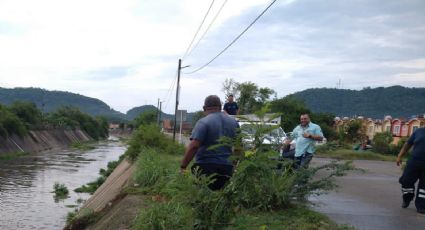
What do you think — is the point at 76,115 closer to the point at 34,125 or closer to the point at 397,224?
the point at 34,125

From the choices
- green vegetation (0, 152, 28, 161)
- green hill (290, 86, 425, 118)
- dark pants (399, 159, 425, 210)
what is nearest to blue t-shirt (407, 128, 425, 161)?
dark pants (399, 159, 425, 210)

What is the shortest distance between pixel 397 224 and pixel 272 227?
2.55m

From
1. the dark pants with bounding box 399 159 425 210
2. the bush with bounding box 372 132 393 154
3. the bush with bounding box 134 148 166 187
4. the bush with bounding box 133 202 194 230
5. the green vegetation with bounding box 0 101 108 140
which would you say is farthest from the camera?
the green vegetation with bounding box 0 101 108 140

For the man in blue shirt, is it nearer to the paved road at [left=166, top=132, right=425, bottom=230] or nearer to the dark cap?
the paved road at [left=166, top=132, right=425, bottom=230]

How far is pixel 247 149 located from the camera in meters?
4.21

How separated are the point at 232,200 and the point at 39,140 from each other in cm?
6516

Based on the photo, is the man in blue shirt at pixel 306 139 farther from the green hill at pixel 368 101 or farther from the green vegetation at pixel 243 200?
the green hill at pixel 368 101

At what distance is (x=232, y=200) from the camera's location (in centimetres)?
412

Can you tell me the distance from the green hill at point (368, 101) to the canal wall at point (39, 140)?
55077 millimetres

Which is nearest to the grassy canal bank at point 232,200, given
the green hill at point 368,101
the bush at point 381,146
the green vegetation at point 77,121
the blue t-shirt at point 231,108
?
the blue t-shirt at point 231,108

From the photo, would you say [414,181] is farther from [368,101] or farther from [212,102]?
[368,101]

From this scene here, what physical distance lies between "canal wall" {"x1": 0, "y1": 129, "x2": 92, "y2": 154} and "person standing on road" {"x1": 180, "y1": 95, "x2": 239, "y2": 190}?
46914 millimetres

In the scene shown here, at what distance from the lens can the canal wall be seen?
51.3m

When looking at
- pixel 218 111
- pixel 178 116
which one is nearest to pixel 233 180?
pixel 218 111
